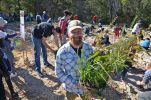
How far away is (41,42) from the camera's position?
8.61 m

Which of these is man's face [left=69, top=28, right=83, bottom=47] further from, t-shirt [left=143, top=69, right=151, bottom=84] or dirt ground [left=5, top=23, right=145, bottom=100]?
t-shirt [left=143, top=69, right=151, bottom=84]

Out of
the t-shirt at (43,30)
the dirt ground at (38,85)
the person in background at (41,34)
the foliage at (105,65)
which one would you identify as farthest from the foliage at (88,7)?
the foliage at (105,65)

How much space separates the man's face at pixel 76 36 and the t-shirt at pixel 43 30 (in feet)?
13.0

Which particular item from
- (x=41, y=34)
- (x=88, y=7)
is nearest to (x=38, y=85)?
(x=41, y=34)

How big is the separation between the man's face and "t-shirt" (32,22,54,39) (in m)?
3.95

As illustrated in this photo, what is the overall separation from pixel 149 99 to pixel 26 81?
5448mm

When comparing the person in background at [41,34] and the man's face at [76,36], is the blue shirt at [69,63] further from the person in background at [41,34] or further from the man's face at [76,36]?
the person in background at [41,34]

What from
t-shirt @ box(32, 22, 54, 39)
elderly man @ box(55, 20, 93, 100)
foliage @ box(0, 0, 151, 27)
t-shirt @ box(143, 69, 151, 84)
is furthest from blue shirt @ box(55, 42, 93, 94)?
foliage @ box(0, 0, 151, 27)

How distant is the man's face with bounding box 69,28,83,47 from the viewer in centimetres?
390

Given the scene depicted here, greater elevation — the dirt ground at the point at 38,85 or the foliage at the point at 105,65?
the foliage at the point at 105,65

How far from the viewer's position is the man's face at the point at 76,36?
12.8ft

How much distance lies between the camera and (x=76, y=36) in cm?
393

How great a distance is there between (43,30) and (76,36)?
4133mm

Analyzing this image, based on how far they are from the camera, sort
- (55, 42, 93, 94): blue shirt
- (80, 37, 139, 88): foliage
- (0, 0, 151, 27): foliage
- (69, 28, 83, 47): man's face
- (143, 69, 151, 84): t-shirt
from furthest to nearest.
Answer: (0, 0, 151, 27): foliage, (143, 69, 151, 84): t-shirt, (55, 42, 93, 94): blue shirt, (69, 28, 83, 47): man's face, (80, 37, 139, 88): foliage
